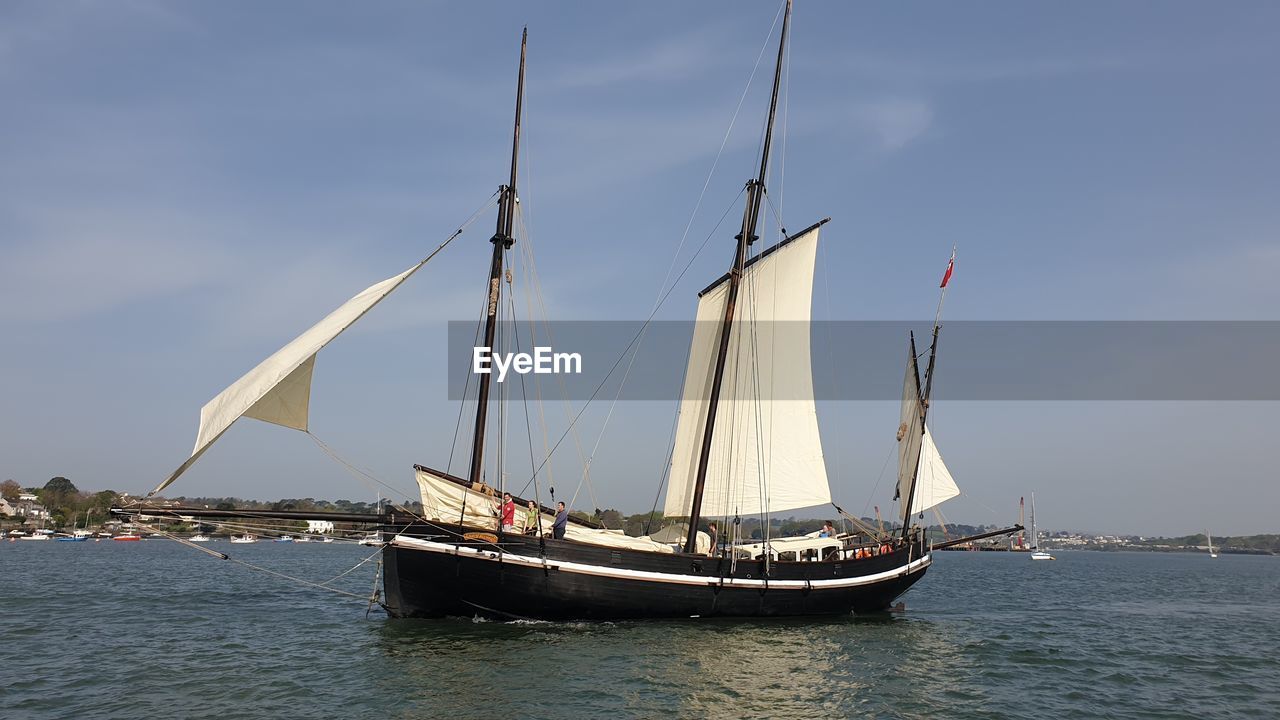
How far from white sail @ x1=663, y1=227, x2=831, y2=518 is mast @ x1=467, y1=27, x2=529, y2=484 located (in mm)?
9503

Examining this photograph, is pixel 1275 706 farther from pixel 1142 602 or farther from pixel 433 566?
pixel 1142 602

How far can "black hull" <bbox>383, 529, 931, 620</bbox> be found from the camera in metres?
25.5

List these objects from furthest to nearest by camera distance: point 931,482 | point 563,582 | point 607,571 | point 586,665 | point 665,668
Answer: point 931,482 < point 607,571 < point 563,582 < point 665,668 < point 586,665

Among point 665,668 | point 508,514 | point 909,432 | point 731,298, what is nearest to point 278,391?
point 508,514

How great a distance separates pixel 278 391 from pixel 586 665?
1069cm

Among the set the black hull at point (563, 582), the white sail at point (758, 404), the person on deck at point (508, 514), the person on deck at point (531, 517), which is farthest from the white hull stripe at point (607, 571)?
the white sail at point (758, 404)

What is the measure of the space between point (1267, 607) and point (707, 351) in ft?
134

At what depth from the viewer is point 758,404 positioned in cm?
3609

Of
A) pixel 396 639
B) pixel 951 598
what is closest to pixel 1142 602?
pixel 951 598

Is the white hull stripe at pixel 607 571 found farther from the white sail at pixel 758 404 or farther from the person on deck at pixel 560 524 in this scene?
the white sail at pixel 758 404

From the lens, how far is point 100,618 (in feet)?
95.1

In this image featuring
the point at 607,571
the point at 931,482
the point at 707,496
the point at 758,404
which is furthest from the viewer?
the point at 931,482

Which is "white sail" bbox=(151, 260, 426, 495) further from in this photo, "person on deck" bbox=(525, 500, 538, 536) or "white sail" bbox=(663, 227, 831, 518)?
"white sail" bbox=(663, 227, 831, 518)

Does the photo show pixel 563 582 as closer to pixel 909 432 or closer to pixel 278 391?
pixel 278 391
